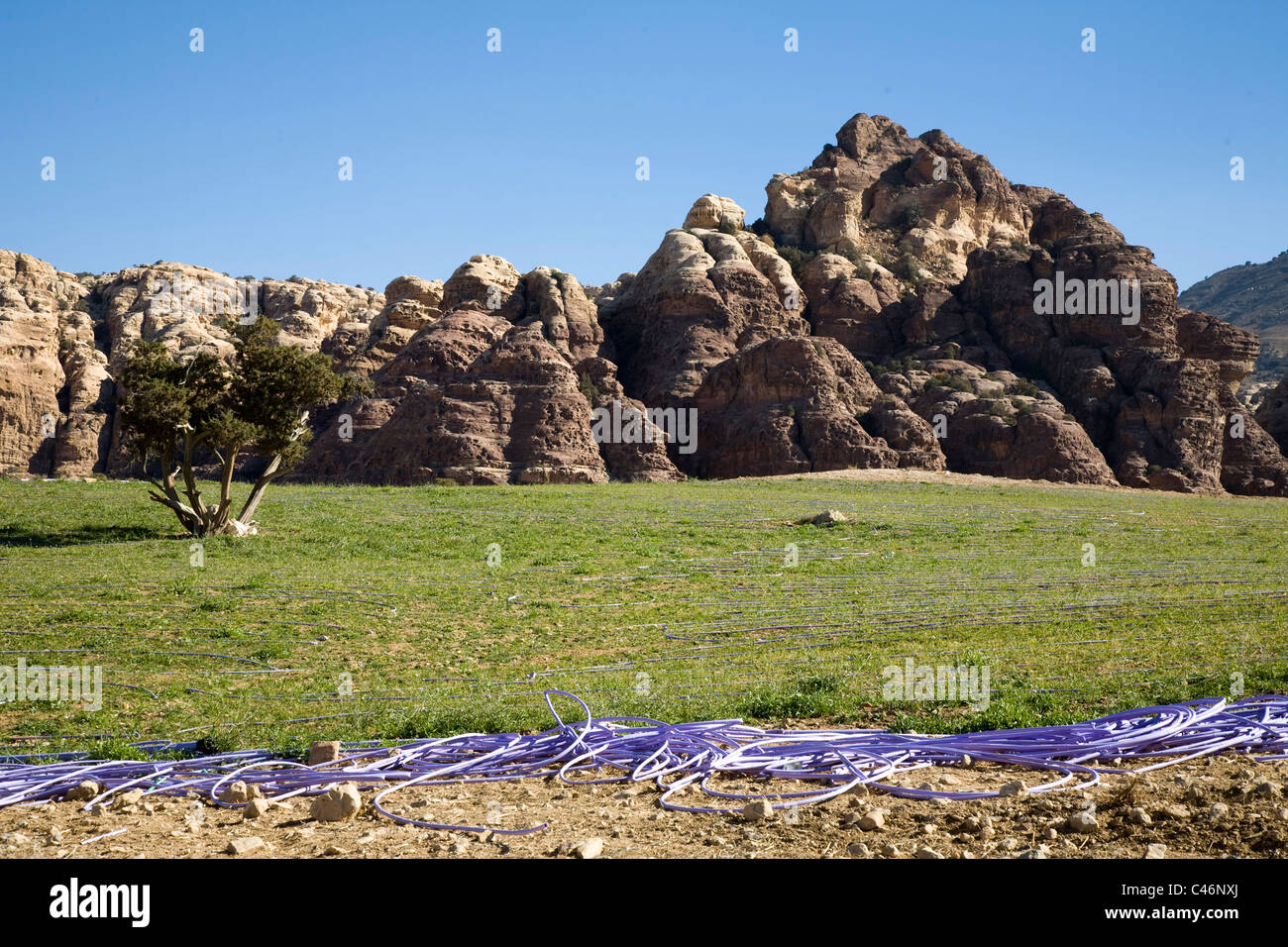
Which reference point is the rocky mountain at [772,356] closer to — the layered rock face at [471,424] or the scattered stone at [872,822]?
the layered rock face at [471,424]

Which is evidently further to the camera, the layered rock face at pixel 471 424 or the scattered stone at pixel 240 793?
the layered rock face at pixel 471 424

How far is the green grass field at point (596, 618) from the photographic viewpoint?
8016 millimetres

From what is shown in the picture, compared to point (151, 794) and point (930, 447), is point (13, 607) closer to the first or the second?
point (151, 794)

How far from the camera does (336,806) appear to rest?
17.4ft

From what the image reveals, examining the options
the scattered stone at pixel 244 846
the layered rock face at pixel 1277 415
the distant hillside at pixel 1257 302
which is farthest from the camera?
the distant hillside at pixel 1257 302

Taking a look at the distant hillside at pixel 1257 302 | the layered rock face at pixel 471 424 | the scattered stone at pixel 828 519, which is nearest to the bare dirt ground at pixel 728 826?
the scattered stone at pixel 828 519

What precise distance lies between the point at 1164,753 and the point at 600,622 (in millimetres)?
7475

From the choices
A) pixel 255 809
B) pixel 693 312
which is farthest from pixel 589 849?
pixel 693 312

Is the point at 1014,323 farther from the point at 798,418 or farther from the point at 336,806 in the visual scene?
the point at 336,806

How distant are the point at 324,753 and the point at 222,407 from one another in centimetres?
1630

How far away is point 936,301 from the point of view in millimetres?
65000

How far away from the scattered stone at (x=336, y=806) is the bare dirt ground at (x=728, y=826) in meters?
0.07

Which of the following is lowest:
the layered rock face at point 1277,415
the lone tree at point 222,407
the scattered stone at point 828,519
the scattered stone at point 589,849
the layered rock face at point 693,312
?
the scattered stone at point 589,849
